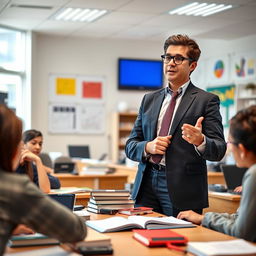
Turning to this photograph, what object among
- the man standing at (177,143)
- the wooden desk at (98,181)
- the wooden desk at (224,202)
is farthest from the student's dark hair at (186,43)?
the wooden desk at (98,181)

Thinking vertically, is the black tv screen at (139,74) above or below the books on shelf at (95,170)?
above

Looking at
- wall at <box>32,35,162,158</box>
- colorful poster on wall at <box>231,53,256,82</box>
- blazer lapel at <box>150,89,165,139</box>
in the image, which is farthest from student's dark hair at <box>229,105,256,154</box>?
wall at <box>32,35,162,158</box>

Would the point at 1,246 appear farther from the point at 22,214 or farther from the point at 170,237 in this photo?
the point at 170,237

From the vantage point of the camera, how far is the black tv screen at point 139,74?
9.87 m

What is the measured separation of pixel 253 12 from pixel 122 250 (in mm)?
5668

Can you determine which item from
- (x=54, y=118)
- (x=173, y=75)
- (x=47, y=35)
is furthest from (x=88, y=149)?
(x=173, y=75)

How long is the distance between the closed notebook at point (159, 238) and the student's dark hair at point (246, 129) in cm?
46

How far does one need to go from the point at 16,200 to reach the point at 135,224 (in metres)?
0.83

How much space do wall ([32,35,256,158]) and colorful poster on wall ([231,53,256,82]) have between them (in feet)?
0.68

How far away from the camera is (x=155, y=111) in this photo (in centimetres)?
298

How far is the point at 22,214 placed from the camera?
64.3 inches

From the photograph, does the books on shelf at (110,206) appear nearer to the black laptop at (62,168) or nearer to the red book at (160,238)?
the red book at (160,238)

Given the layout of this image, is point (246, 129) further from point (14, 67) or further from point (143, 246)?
point (14, 67)

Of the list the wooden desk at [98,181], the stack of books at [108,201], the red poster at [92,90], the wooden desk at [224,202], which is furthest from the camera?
the red poster at [92,90]
